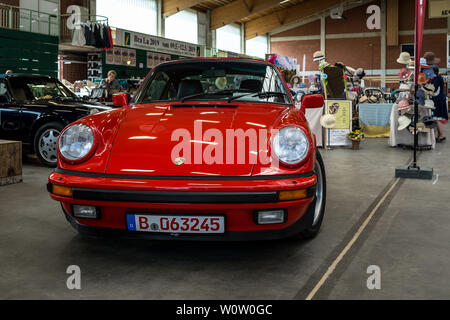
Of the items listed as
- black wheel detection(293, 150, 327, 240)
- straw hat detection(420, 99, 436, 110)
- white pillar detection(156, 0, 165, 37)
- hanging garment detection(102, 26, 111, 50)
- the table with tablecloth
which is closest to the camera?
black wheel detection(293, 150, 327, 240)

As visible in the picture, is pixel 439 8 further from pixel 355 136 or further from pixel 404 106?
pixel 404 106

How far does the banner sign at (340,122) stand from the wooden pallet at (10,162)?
531cm

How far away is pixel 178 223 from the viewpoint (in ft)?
7.30

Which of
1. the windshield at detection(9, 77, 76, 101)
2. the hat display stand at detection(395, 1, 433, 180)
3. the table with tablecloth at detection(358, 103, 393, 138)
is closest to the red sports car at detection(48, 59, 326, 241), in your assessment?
the hat display stand at detection(395, 1, 433, 180)

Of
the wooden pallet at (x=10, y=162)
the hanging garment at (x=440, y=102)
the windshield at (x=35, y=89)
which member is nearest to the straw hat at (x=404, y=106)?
the hanging garment at (x=440, y=102)

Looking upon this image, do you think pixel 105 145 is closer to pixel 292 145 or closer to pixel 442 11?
pixel 292 145

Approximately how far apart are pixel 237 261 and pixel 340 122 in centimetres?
640

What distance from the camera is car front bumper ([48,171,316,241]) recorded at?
7.11ft

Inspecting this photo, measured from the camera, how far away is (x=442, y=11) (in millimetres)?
16234

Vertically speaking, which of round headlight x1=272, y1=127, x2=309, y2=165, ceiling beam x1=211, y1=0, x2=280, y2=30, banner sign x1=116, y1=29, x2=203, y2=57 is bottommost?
round headlight x1=272, y1=127, x2=309, y2=165

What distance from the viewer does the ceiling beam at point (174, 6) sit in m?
20.4

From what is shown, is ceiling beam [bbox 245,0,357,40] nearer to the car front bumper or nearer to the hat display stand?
the hat display stand

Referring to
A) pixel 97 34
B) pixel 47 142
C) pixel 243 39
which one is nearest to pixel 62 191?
pixel 47 142

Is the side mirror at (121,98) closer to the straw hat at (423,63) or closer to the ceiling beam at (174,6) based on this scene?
the straw hat at (423,63)
